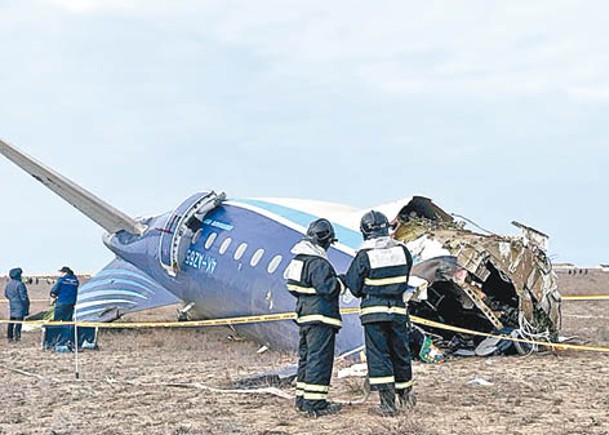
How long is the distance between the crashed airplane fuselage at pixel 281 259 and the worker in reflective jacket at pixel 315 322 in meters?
3.98

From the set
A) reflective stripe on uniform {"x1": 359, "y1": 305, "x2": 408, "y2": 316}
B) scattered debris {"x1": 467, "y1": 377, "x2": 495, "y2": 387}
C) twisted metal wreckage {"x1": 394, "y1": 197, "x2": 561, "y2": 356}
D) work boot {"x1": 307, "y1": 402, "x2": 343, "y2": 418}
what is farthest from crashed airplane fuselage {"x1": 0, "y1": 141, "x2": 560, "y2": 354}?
reflective stripe on uniform {"x1": 359, "y1": 305, "x2": 408, "y2": 316}

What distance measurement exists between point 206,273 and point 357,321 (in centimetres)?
493

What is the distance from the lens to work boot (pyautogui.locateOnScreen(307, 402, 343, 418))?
322 inches

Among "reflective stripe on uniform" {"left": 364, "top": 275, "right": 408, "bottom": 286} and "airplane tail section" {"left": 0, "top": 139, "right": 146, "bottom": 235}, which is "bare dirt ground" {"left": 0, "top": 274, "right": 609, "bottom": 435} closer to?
"reflective stripe on uniform" {"left": 364, "top": 275, "right": 408, "bottom": 286}

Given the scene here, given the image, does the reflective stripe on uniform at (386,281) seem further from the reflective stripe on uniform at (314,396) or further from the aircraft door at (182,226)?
the aircraft door at (182,226)

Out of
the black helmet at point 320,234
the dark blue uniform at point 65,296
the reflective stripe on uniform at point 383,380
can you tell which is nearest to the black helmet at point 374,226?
the black helmet at point 320,234

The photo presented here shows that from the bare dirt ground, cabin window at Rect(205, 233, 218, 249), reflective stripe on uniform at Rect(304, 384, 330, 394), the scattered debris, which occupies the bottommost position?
the bare dirt ground

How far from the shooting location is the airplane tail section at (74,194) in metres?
18.3

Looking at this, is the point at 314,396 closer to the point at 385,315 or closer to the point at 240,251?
the point at 385,315

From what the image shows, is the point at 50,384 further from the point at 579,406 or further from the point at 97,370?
the point at 579,406

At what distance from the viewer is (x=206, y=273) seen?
16.4 meters

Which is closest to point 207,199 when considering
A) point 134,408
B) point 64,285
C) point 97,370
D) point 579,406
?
point 64,285

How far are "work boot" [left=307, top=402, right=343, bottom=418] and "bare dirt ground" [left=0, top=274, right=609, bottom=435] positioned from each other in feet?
0.33

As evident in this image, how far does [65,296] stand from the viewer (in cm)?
1752
